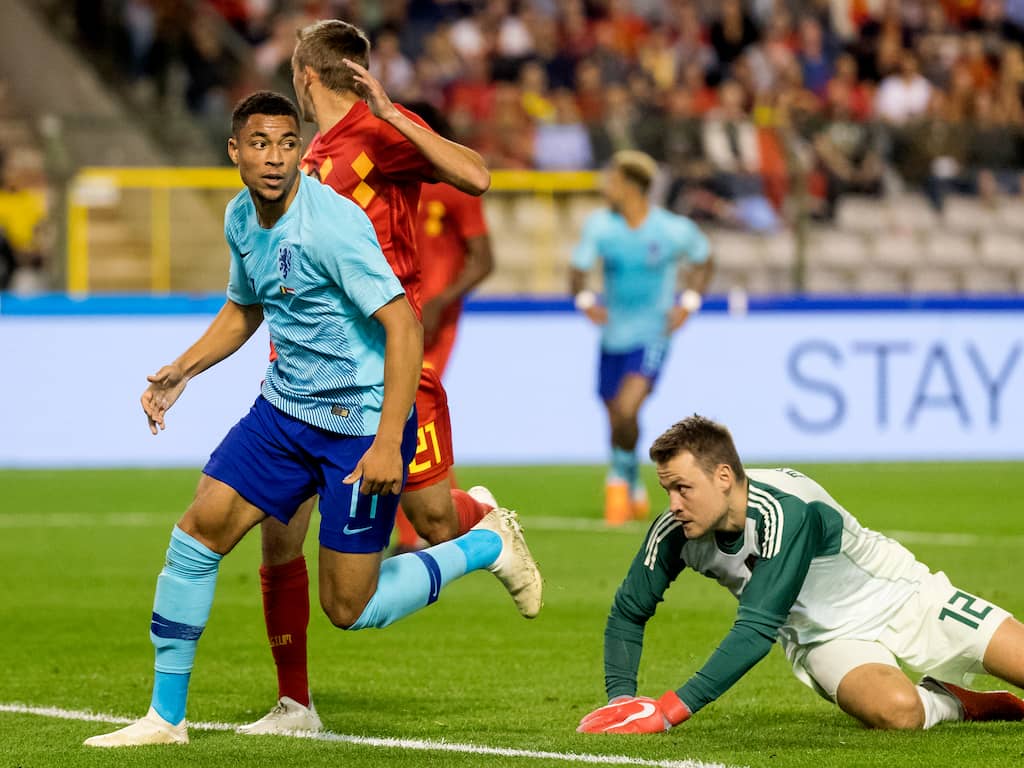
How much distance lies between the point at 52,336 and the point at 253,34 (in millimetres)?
6583

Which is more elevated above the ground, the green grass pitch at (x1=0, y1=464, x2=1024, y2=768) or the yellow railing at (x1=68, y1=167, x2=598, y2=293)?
the yellow railing at (x1=68, y1=167, x2=598, y2=293)

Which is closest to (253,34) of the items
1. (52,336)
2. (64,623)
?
(52,336)

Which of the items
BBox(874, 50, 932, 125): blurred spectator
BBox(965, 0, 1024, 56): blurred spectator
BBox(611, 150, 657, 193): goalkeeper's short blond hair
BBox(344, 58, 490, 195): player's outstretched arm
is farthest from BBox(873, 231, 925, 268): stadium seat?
BBox(344, 58, 490, 195): player's outstretched arm

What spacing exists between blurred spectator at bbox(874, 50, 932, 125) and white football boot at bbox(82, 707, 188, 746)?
18727 millimetres

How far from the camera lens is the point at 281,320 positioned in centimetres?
627

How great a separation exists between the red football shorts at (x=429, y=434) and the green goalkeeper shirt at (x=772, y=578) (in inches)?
38.5

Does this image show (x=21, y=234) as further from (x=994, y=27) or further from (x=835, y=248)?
Answer: (x=994, y=27)

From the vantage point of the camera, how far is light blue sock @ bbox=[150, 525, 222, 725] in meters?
6.19

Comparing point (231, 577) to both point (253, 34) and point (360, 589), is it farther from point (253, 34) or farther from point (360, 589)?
point (253, 34)

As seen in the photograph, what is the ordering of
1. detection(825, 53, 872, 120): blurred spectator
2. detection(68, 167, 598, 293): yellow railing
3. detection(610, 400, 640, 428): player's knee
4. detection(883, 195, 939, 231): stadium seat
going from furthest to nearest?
detection(825, 53, 872, 120): blurred spectator < detection(883, 195, 939, 231): stadium seat < detection(68, 167, 598, 293): yellow railing < detection(610, 400, 640, 428): player's knee

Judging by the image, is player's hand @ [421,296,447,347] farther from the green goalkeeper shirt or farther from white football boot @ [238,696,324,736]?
the green goalkeeper shirt

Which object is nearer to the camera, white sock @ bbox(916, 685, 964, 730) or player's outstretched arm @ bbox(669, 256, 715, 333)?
white sock @ bbox(916, 685, 964, 730)

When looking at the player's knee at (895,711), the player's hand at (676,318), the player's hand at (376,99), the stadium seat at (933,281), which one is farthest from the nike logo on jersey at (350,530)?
the stadium seat at (933,281)

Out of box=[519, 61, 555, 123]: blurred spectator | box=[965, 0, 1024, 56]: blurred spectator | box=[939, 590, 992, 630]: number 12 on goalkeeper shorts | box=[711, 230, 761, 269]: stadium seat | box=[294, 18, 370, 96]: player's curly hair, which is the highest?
box=[965, 0, 1024, 56]: blurred spectator
